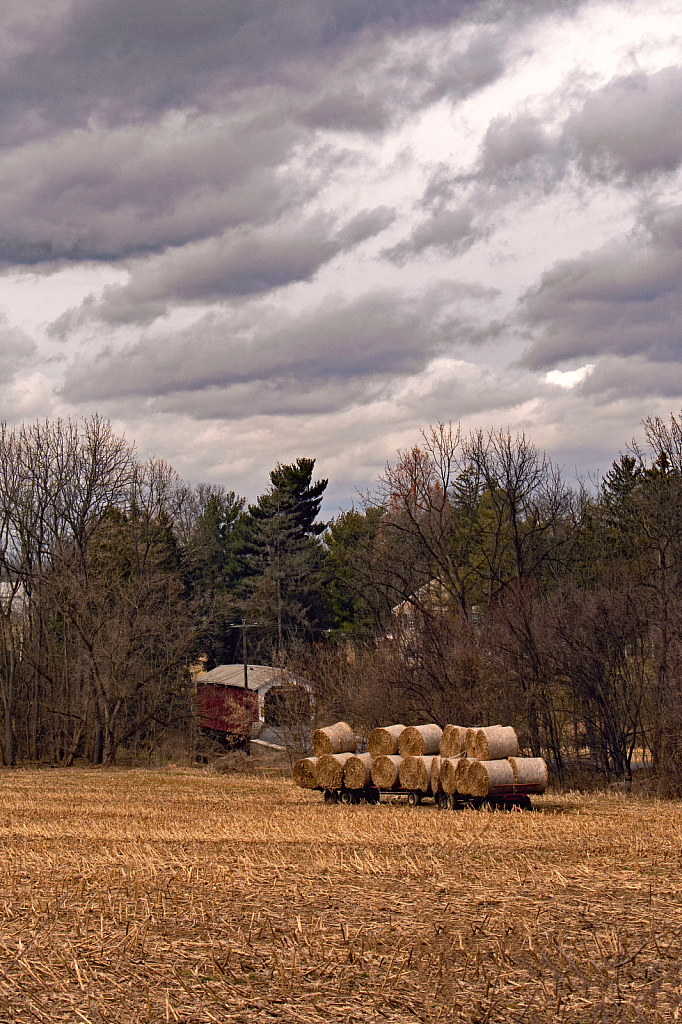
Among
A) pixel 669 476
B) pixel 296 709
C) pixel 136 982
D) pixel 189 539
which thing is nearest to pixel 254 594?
pixel 189 539

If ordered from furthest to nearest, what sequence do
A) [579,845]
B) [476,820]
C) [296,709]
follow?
[296,709], [476,820], [579,845]

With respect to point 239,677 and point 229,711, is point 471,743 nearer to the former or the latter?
point 229,711

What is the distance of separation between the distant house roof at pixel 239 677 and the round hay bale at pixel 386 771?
97.7ft

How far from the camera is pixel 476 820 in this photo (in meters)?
15.2

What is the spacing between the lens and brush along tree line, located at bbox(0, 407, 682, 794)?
2639 cm

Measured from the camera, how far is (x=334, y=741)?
69.5 feet

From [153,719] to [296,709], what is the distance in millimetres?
10699

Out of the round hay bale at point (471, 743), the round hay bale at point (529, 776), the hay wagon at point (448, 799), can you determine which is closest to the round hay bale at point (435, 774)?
the hay wagon at point (448, 799)

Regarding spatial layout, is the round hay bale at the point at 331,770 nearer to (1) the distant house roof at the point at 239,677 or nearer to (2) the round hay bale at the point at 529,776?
(2) the round hay bale at the point at 529,776

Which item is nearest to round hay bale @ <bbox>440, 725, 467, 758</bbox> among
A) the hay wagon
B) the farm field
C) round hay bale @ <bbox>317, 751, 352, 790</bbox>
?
the hay wagon

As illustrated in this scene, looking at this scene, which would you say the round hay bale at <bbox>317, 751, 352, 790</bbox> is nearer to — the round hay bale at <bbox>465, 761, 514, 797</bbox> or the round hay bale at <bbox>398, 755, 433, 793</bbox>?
the round hay bale at <bbox>398, 755, 433, 793</bbox>

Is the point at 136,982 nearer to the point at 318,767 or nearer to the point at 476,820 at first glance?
the point at 476,820

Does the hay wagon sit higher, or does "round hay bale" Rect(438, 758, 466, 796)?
"round hay bale" Rect(438, 758, 466, 796)

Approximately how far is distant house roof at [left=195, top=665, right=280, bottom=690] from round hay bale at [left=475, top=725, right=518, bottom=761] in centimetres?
3189
